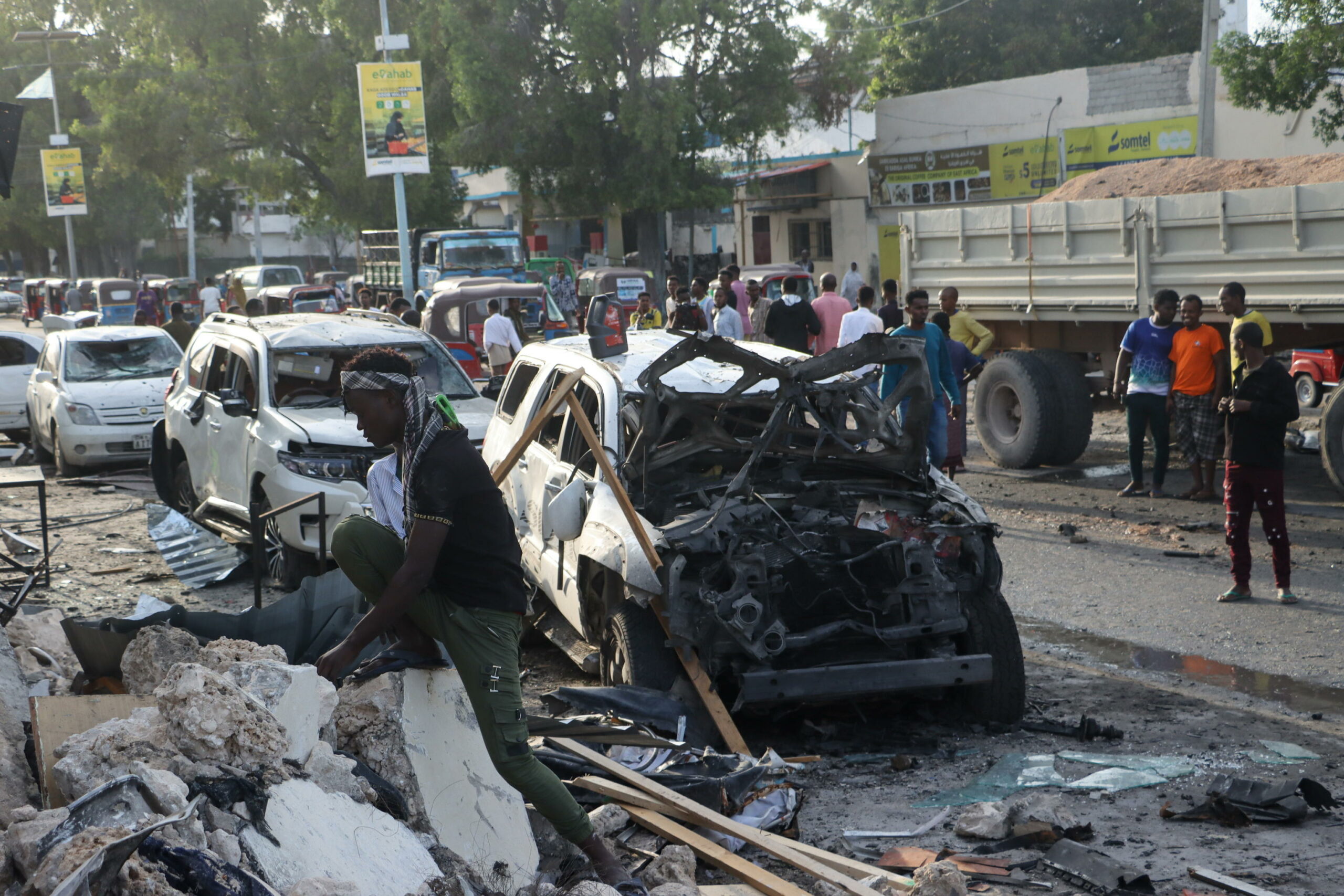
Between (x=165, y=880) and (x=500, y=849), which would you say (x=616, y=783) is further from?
(x=165, y=880)

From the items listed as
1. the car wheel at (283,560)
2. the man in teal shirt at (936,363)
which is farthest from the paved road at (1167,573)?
the car wheel at (283,560)

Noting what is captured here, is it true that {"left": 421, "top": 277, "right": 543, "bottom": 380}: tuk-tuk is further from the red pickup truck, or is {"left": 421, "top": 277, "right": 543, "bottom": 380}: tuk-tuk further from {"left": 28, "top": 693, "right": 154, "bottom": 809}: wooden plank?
{"left": 28, "top": 693, "right": 154, "bottom": 809}: wooden plank

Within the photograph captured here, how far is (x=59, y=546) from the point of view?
35.3 ft

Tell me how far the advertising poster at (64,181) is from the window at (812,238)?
19717mm

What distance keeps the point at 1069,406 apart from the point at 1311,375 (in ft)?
10.5

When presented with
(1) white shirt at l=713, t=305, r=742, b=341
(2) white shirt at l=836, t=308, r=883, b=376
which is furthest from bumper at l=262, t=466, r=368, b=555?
(1) white shirt at l=713, t=305, r=742, b=341

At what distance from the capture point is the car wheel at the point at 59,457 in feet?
46.9

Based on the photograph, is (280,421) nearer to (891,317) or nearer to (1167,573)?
(1167,573)

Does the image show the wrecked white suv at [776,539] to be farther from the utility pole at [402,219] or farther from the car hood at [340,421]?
the utility pole at [402,219]

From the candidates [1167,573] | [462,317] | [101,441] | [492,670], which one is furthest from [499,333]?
[492,670]

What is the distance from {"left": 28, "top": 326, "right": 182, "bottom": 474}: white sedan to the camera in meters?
14.2

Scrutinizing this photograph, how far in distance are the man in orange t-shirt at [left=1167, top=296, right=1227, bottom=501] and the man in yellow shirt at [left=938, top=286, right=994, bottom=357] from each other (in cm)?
228

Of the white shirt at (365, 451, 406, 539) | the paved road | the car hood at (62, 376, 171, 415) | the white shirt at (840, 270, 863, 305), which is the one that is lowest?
the paved road

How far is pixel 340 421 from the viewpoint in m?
9.08
